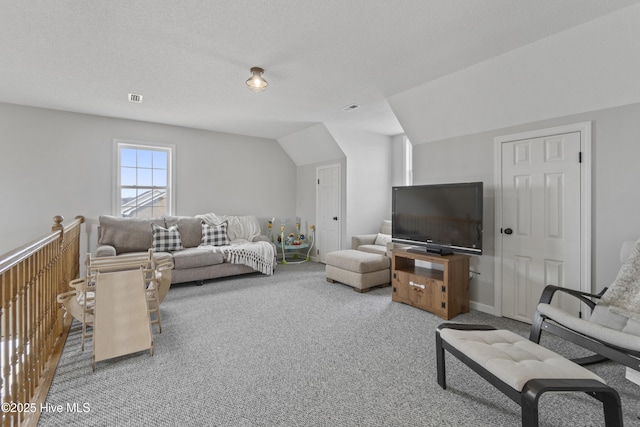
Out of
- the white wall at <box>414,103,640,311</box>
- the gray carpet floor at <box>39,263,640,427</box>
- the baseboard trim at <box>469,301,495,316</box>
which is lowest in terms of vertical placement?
the gray carpet floor at <box>39,263,640,427</box>

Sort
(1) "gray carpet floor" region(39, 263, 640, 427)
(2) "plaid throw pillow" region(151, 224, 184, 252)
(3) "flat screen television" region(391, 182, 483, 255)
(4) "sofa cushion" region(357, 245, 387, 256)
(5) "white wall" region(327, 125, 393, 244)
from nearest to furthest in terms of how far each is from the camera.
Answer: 1. (1) "gray carpet floor" region(39, 263, 640, 427)
2. (3) "flat screen television" region(391, 182, 483, 255)
3. (2) "plaid throw pillow" region(151, 224, 184, 252)
4. (4) "sofa cushion" region(357, 245, 387, 256)
5. (5) "white wall" region(327, 125, 393, 244)

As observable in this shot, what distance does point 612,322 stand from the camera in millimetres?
2072

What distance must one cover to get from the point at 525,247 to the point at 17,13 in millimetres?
4646

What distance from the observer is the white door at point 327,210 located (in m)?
5.61

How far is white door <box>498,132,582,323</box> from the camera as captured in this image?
2713 millimetres

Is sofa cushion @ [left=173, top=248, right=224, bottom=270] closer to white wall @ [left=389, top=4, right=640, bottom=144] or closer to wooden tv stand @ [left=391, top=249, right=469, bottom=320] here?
wooden tv stand @ [left=391, top=249, right=469, bottom=320]

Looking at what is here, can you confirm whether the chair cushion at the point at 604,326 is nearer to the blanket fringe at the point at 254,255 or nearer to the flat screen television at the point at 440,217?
the flat screen television at the point at 440,217

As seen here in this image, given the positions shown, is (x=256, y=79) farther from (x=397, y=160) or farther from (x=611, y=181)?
(x=397, y=160)

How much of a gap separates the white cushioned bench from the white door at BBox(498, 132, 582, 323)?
4.58ft

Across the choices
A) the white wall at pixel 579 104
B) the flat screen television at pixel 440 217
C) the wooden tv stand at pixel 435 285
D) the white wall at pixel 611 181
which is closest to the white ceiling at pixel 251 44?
the white wall at pixel 579 104

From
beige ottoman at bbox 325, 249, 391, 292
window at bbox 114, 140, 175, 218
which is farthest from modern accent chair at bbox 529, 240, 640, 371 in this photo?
window at bbox 114, 140, 175, 218

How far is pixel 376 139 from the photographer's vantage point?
573 centimetres

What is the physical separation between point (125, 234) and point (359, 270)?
3428 mm

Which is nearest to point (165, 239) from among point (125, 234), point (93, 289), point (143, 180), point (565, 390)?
point (125, 234)
